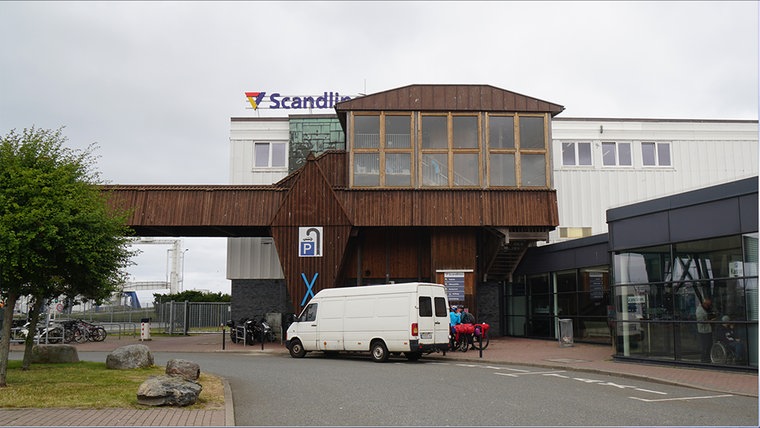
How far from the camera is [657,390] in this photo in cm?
1316

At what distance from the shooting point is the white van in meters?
19.3

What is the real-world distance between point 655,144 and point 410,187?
15914 mm

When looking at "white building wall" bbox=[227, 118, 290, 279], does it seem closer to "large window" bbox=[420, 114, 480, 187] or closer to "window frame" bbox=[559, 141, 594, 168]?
"large window" bbox=[420, 114, 480, 187]

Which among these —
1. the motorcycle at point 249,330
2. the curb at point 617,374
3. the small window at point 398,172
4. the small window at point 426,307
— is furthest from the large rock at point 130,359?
the small window at point 398,172

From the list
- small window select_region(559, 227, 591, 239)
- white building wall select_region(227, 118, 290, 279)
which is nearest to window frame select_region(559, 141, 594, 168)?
small window select_region(559, 227, 591, 239)

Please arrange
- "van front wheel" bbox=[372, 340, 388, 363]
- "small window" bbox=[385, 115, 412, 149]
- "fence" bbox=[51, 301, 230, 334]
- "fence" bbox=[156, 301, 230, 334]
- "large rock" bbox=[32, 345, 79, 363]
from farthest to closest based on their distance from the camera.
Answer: "fence" bbox=[51, 301, 230, 334], "fence" bbox=[156, 301, 230, 334], "small window" bbox=[385, 115, 412, 149], "van front wheel" bbox=[372, 340, 388, 363], "large rock" bbox=[32, 345, 79, 363]

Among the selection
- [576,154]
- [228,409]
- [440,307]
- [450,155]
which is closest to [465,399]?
[228,409]

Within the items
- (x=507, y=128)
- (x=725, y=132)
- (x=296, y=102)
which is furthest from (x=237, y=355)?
(x=725, y=132)

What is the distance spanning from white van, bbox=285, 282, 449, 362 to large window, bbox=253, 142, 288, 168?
51.4ft

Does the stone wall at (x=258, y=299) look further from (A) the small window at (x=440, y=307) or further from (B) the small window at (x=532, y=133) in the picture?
(A) the small window at (x=440, y=307)

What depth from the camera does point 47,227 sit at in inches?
497

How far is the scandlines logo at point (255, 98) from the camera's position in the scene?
37.5 m

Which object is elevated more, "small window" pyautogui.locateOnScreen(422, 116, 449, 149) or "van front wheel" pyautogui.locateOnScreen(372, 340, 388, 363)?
"small window" pyautogui.locateOnScreen(422, 116, 449, 149)

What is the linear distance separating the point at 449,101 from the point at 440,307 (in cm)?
→ 1174
